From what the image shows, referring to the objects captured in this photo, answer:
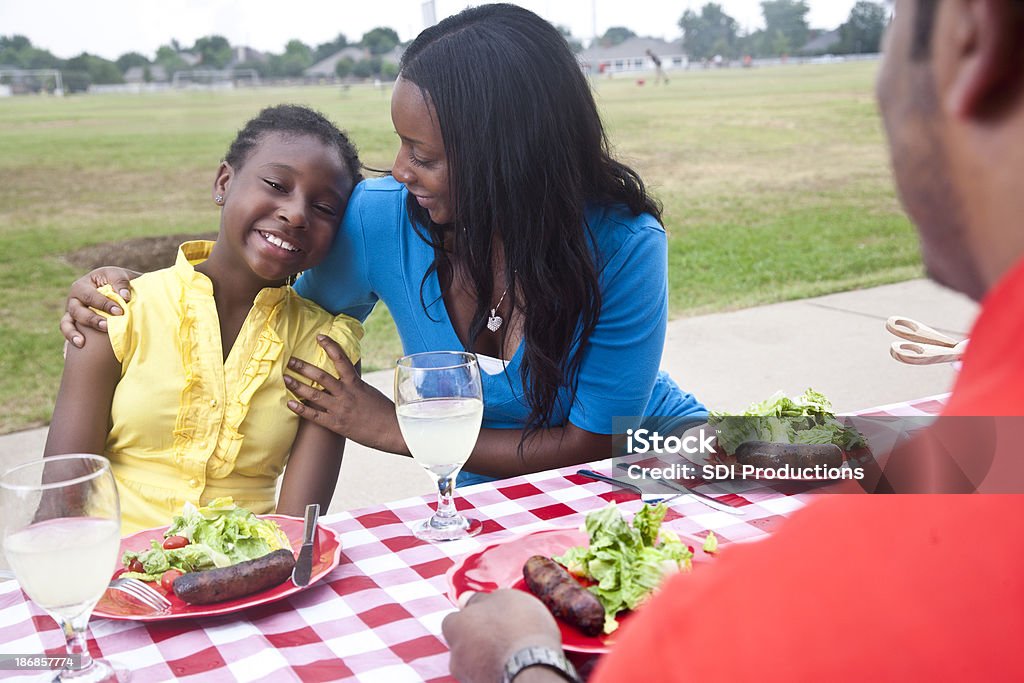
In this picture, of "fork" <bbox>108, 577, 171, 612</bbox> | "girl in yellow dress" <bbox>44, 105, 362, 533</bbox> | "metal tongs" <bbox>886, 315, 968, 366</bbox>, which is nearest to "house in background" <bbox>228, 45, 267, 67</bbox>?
"girl in yellow dress" <bbox>44, 105, 362, 533</bbox>

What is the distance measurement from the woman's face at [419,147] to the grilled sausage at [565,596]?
1.11 m

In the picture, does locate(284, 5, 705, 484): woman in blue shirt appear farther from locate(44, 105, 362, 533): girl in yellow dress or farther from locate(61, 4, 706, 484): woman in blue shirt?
locate(44, 105, 362, 533): girl in yellow dress

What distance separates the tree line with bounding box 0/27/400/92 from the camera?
15.1m

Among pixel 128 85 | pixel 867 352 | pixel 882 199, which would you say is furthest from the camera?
pixel 128 85

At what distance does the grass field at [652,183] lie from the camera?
7.96m

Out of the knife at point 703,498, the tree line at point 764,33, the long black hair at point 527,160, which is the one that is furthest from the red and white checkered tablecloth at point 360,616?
the tree line at point 764,33

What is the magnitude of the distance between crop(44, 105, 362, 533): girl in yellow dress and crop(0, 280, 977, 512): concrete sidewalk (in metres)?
2.00

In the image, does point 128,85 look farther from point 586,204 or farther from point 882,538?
point 882,538

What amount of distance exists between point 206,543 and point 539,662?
0.65m

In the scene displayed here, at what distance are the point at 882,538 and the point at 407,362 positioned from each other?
114 centimetres

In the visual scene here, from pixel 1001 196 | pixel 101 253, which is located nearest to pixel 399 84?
pixel 1001 196

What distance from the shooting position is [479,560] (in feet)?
4.53

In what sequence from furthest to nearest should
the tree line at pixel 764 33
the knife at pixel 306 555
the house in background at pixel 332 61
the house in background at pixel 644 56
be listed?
the house in background at pixel 644 56, the house in background at pixel 332 61, the tree line at pixel 764 33, the knife at pixel 306 555

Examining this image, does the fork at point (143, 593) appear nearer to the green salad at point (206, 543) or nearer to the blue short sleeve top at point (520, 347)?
the green salad at point (206, 543)
